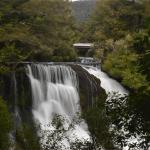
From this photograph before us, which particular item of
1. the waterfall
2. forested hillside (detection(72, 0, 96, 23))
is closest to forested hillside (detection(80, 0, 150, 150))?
the waterfall

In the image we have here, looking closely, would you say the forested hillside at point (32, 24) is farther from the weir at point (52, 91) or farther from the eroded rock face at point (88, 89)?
the eroded rock face at point (88, 89)

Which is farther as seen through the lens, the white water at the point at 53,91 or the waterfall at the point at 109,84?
the waterfall at the point at 109,84

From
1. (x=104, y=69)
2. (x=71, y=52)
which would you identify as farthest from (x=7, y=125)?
(x=71, y=52)

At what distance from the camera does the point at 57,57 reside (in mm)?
21281

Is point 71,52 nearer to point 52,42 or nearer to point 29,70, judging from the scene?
point 52,42

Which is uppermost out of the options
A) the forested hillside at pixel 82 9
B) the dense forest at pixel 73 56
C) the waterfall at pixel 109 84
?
the forested hillside at pixel 82 9

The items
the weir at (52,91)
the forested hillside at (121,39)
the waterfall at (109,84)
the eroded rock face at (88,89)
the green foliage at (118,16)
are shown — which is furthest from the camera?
the green foliage at (118,16)

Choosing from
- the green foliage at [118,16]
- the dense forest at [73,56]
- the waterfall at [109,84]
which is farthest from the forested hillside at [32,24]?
the green foliage at [118,16]

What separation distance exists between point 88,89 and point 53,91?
270 cm

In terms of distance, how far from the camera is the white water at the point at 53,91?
12383 millimetres

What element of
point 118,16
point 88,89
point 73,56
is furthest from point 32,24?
point 118,16

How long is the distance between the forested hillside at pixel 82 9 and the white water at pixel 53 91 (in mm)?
81794

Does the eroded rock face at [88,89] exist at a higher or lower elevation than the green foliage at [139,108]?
lower

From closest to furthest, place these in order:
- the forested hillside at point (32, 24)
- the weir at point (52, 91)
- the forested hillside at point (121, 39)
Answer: the weir at point (52, 91) → the forested hillside at point (32, 24) → the forested hillside at point (121, 39)
